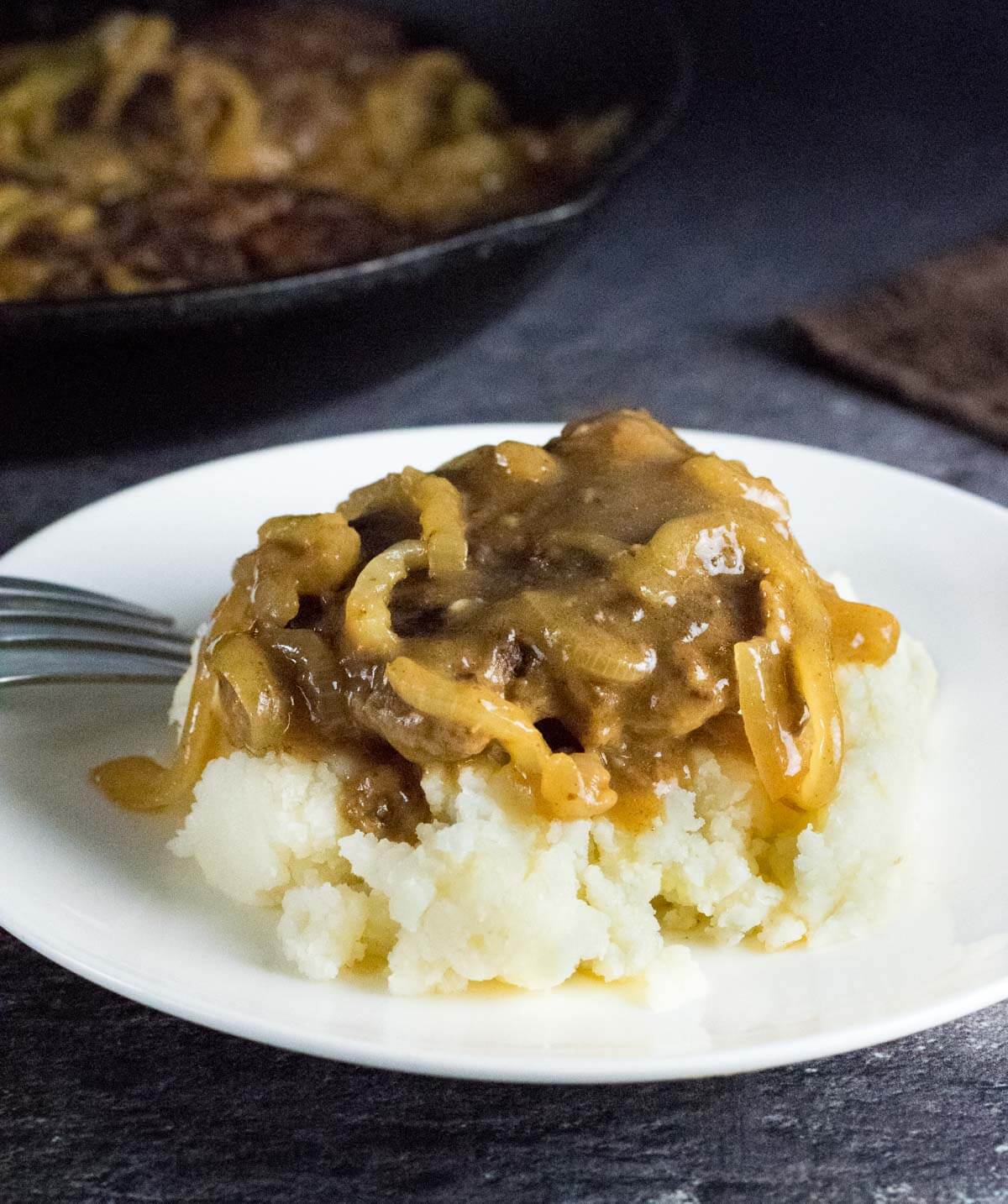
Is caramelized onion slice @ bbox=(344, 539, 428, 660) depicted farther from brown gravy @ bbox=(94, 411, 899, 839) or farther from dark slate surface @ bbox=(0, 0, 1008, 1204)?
dark slate surface @ bbox=(0, 0, 1008, 1204)

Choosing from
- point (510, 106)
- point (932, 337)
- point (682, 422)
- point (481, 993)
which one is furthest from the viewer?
point (510, 106)

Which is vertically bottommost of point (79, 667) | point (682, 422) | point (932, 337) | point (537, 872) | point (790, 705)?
point (682, 422)

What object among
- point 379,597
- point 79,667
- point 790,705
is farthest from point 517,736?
point 79,667

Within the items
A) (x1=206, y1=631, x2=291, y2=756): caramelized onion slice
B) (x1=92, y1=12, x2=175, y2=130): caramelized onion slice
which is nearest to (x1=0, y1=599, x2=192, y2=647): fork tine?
(x1=206, y1=631, x2=291, y2=756): caramelized onion slice

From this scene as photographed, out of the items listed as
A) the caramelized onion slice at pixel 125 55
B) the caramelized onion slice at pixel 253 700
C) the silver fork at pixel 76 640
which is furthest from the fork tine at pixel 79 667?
the caramelized onion slice at pixel 125 55

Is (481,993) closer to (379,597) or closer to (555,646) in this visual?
(555,646)

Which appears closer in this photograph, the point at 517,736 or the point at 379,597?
the point at 517,736

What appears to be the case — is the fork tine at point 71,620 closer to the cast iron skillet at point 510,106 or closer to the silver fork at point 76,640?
the silver fork at point 76,640
